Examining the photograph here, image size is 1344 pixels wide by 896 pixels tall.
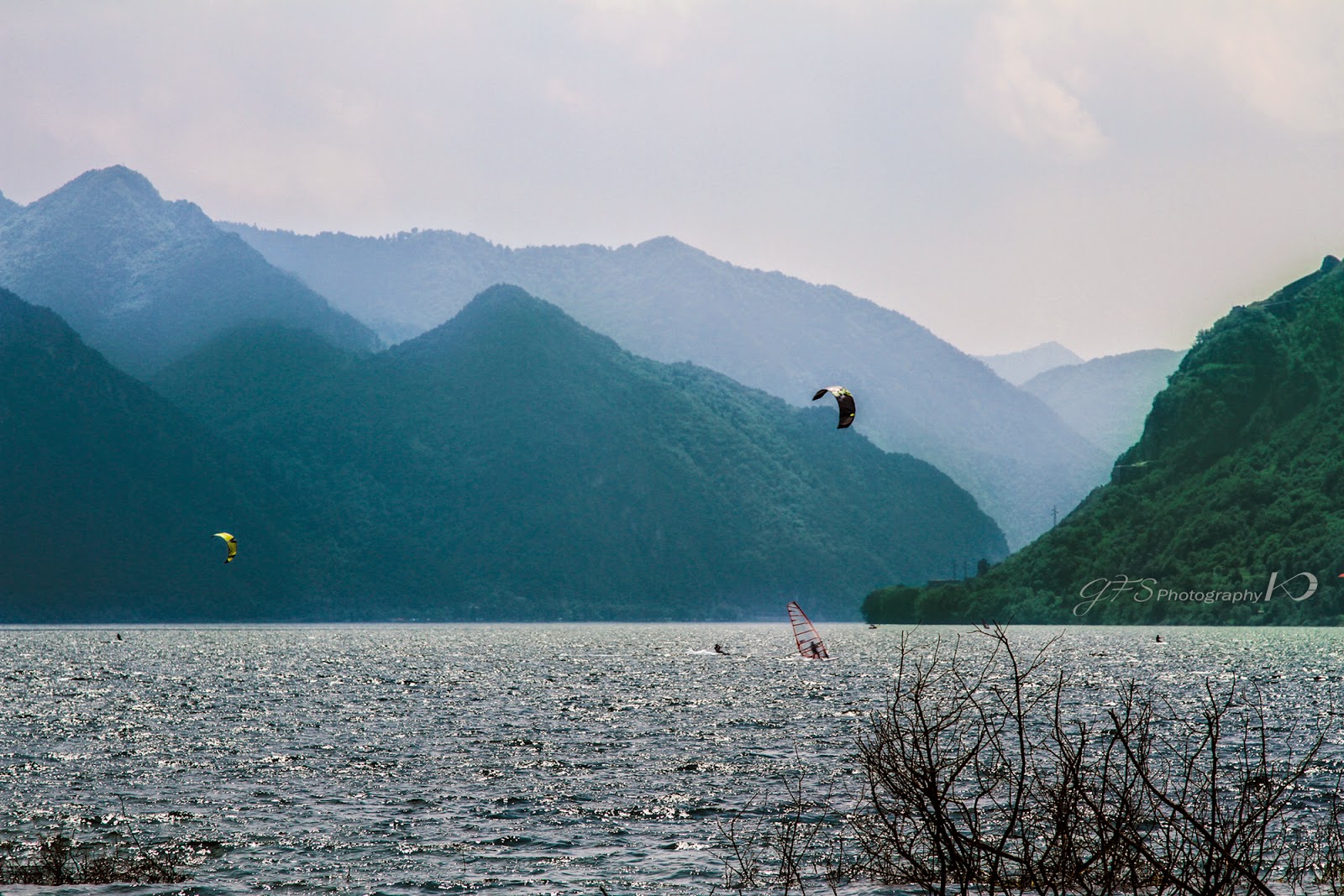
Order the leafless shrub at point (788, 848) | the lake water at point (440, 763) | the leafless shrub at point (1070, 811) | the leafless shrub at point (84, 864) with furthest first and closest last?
the lake water at point (440, 763)
the leafless shrub at point (84, 864)
the leafless shrub at point (788, 848)
the leafless shrub at point (1070, 811)

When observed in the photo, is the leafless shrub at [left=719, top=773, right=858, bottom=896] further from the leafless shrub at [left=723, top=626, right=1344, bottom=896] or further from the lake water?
the lake water

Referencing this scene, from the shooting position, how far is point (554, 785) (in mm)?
41406

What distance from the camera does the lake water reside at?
2859 cm

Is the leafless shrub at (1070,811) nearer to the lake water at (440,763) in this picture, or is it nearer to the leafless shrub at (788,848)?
the leafless shrub at (788,848)

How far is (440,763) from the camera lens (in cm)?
4788

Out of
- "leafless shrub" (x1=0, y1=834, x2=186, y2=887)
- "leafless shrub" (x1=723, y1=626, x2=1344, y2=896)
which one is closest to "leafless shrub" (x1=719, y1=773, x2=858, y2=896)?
A: "leafless shrub" (x1=723, y1=626, x2=1344, y2=896)

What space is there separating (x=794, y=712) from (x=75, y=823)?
42.0 m

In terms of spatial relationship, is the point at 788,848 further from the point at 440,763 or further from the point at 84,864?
the point at 440,763

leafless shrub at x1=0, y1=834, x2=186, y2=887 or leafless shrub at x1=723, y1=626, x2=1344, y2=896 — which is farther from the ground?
leafless shrub at x1=723, y1=626, x2=1344, y2=896

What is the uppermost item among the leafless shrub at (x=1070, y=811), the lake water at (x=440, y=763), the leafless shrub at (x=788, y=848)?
the leafless shrub at (x=1070, y=811)

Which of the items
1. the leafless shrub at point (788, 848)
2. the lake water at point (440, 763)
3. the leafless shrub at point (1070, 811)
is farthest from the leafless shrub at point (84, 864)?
the leafless shrub at point (1070, 811)

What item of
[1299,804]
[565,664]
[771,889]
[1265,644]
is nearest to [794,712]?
[1299,804]

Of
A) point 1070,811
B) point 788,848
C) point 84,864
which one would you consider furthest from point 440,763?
point 1070,811

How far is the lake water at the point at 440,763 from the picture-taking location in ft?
93.8
